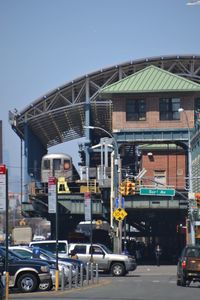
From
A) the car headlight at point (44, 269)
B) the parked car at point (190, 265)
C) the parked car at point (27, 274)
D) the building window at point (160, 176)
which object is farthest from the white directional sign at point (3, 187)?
the building window at point (160, 176)

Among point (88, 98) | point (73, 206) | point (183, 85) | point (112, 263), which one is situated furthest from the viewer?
point (88, 98)

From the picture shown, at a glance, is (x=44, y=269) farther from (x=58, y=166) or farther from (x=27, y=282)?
(x=58, y=166)

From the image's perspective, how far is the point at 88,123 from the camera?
85.8m

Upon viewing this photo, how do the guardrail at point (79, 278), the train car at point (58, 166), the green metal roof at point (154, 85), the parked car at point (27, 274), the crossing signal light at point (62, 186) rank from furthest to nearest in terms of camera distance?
the green metal roof at point (154, 85) < the train car at point (58, 166) < the crossing signal light at point (62, 186) < the guardrail at point (79, 278) < the parked car at point (27, 274)

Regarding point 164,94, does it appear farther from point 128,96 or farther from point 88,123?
point 88,123

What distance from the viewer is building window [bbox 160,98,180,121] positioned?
74.6 metres

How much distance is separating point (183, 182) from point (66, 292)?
174 ft

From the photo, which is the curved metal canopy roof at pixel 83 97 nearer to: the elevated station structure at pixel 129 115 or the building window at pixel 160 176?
the elevated station structure at pixel 129 115

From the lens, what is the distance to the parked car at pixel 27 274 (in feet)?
86.8

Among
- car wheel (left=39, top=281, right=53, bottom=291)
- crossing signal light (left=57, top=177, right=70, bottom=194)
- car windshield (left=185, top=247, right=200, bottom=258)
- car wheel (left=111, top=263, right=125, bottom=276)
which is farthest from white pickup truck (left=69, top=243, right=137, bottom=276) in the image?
crossing signal light (left=57, top=177, right=70, bottom=194)

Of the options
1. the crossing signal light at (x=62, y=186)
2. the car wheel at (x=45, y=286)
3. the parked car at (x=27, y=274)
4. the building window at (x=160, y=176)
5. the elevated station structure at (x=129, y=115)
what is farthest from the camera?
the building window at (x=160, y=176)

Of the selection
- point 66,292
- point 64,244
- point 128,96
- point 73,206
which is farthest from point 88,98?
point 66,292

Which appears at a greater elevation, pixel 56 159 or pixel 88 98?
pixel 88 98

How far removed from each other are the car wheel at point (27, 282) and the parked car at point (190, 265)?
6936 mm
